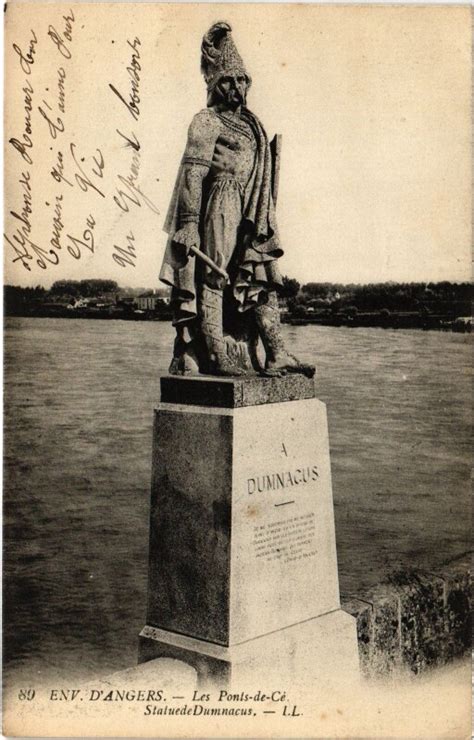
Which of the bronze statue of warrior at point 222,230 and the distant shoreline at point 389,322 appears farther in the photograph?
the distant shoreline at point 389,322

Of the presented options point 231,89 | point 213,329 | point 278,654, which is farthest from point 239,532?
point 231,89

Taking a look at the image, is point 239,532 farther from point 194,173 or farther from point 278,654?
point 194,173

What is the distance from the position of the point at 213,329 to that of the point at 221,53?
1.55 meters

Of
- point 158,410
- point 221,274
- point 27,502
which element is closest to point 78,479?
point 27,502

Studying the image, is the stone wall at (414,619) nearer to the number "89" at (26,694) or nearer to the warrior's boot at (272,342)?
the warrior's boot at (272,342)

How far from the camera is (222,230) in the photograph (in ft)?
16.7

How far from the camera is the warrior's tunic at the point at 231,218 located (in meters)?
4.96

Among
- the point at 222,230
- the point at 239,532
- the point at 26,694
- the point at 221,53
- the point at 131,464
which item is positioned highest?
the point at 221,53

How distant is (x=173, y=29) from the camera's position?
5.77m

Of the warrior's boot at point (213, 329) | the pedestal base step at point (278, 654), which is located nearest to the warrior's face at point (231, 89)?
the warrior's boot at point (213, 329)

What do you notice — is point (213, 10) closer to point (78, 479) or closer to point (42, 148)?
point (42, 148)

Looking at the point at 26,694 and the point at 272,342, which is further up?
the point at 272,342

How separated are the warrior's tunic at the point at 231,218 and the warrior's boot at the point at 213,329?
71 mm

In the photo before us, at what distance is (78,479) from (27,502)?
47 cm
